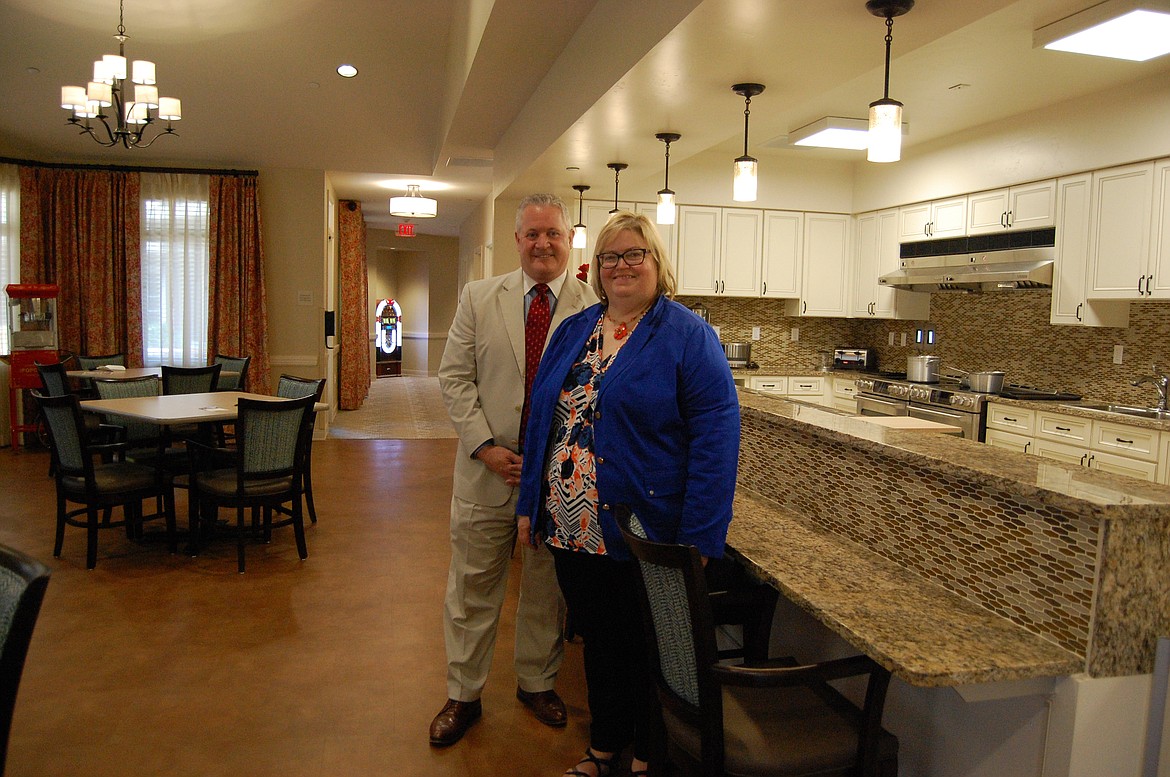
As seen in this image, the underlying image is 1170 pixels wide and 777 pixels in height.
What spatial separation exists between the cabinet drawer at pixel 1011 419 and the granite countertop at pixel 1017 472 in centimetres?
298

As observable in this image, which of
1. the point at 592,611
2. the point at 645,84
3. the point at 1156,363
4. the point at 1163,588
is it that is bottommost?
the point at 592,611

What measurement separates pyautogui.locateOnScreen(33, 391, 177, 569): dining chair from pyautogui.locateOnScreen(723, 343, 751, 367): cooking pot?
15.0 feet

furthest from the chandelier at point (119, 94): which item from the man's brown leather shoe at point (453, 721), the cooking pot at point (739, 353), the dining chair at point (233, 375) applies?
the cooking pot at point (739, 353)

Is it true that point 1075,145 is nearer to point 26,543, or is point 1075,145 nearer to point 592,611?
point 592,611

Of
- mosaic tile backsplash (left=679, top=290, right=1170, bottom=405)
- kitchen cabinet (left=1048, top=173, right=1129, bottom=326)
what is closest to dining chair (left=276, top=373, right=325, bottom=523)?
mosaic tile backsplash (left=679, top=290, right=1170, bottom=405)

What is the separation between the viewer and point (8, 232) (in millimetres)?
7098

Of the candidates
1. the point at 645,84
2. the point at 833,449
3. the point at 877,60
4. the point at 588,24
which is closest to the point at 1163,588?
the point at 833,449

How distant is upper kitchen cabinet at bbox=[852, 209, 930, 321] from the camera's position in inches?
258

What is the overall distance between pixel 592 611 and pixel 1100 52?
3012 millimetres

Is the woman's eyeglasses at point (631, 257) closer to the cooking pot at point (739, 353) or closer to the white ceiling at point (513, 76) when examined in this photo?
the white ceiling at point (513, 76)

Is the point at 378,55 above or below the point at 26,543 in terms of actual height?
above

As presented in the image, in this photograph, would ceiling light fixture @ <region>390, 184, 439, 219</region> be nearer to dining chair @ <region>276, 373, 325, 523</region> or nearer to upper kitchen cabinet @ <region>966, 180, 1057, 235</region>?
dining chair @ <region>276, 373, 325, 523</region>

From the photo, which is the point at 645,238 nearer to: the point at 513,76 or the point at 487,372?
the point at 487,372

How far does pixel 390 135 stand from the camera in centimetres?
743
